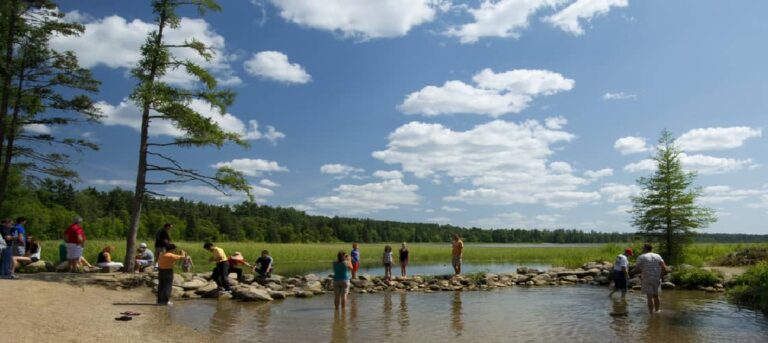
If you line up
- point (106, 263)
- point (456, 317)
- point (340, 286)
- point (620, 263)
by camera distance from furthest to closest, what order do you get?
point (106, 263) → point (620, 263) → point (340, 286) → point (456, 317)

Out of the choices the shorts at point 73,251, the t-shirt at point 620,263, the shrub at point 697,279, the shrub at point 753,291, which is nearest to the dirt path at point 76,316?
the shorts at point 73,251

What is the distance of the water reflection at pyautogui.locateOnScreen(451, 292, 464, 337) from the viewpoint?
13203mm

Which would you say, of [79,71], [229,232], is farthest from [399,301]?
[229,232]

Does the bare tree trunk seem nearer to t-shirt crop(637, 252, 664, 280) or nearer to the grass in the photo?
the grass

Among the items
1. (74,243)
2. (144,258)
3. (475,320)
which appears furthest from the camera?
(144,258)

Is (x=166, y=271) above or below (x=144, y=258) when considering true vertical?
above

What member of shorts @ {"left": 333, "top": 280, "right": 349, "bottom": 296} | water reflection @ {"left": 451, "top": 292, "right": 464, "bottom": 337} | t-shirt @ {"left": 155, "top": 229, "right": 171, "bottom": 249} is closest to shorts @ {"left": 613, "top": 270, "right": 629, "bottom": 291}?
water reflection @ {"left": 451, "top": 292, "right": 464, "bottom": 337}

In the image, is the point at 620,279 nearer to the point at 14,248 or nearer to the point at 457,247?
the point at 457,247

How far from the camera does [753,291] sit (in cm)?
1800

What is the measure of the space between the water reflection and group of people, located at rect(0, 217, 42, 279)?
14148mm

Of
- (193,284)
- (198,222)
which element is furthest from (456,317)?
(198,222)

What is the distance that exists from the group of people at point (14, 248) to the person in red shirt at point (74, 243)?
166 centimetres

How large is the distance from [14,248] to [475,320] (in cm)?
1836

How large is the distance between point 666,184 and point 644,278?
16.9m
